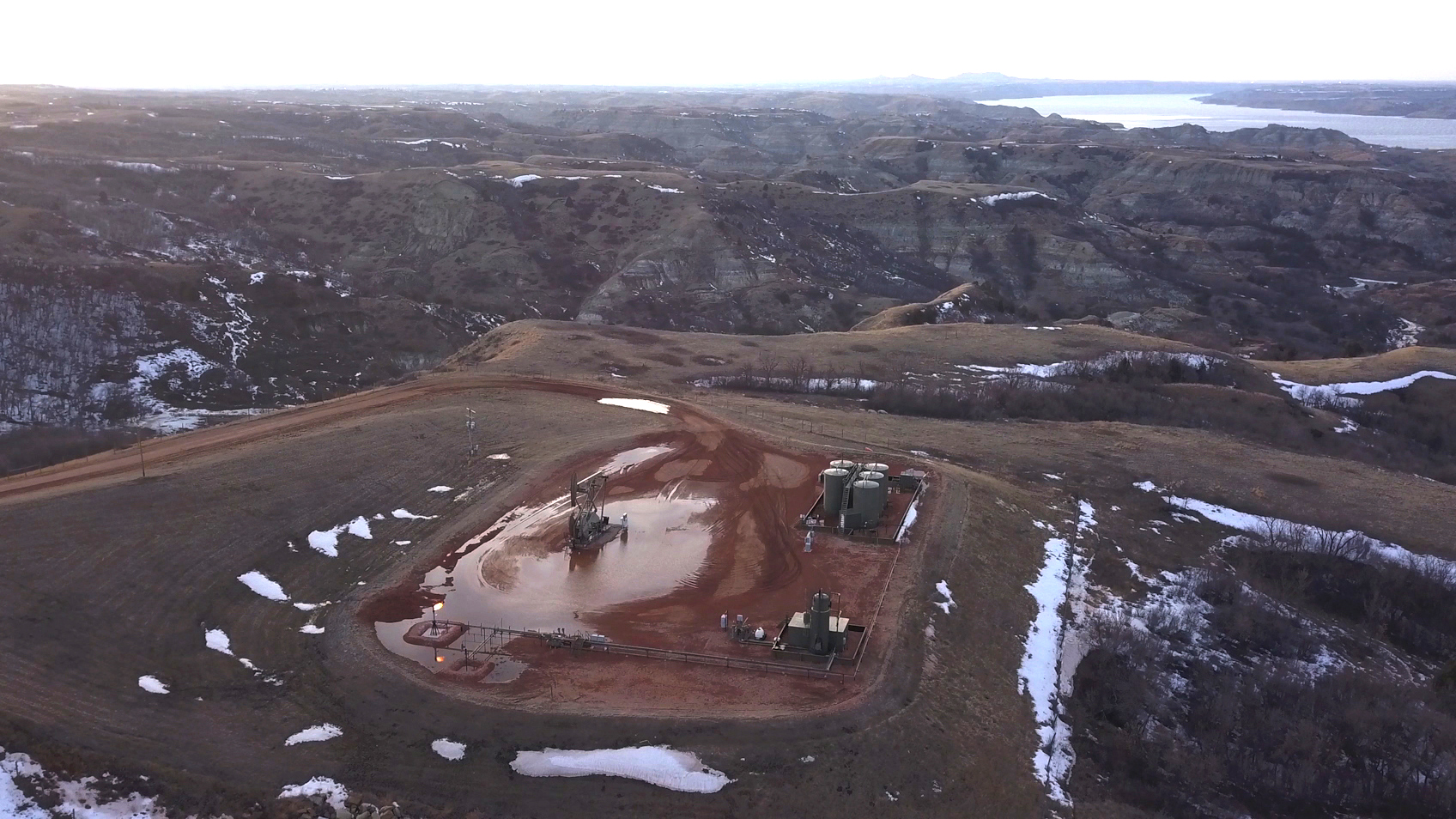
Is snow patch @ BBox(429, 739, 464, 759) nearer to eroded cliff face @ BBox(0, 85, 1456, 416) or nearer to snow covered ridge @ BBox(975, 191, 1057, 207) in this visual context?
eroded cliff face @ BBox(0, 85, 1456, 416)

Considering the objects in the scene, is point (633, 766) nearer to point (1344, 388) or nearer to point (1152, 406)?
point (1152, 406)

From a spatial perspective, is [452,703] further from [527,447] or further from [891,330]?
[891,330]

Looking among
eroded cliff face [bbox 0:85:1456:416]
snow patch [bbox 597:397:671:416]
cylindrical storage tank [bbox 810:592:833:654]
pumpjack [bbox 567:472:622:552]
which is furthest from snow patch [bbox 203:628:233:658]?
eroded cliff face [bbox 0:85:1456:416]

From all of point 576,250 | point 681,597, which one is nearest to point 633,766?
point 681,597

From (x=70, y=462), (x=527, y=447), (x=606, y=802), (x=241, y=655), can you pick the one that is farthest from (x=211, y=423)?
(x=606, y=802)

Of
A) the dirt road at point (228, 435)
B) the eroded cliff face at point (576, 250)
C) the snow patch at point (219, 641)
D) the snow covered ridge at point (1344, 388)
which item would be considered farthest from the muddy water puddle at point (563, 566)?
the snow covered ridge at point (1344, 388)
